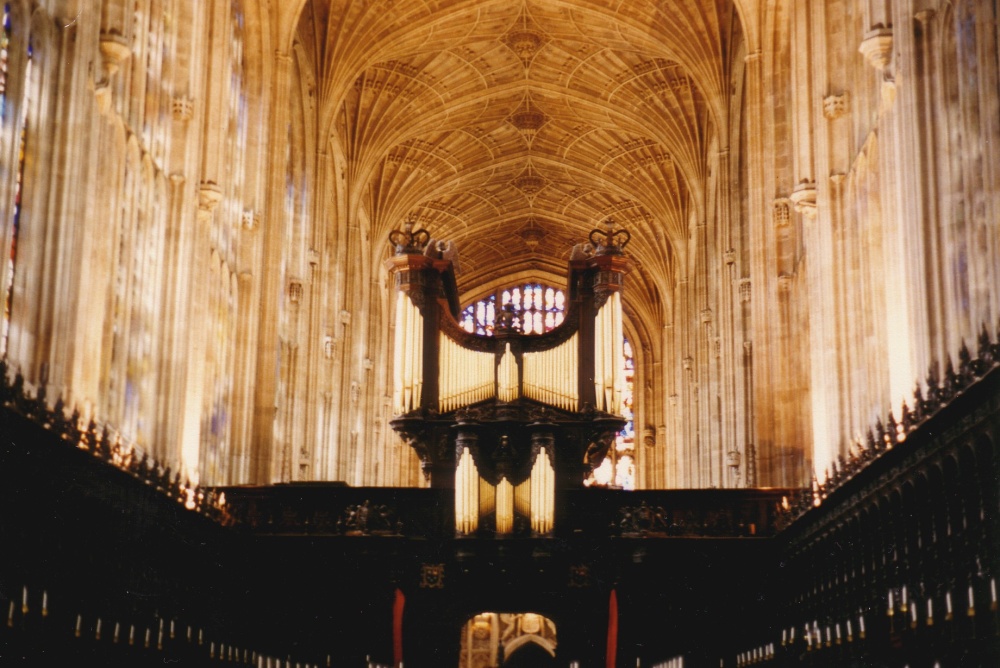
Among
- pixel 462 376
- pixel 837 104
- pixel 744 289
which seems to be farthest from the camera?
pixel 744 289

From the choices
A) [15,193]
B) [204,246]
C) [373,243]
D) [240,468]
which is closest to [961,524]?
[15,193]

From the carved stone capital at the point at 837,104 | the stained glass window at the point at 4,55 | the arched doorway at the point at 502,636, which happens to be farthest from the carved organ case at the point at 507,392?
the arched doorway at the point at 502,636

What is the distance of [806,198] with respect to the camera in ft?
76.1

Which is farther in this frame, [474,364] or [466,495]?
[474,364]

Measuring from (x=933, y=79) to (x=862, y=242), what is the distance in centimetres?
484

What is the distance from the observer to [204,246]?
77.2 feet

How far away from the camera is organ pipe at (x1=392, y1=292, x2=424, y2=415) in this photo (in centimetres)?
2702

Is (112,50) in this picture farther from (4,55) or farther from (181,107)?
(181,107)

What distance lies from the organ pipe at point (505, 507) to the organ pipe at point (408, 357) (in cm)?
381

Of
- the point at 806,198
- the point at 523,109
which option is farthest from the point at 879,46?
the point at 523,109

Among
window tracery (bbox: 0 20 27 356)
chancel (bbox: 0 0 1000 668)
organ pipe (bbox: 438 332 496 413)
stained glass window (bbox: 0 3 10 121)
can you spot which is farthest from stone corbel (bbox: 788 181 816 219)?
stained glass window (bbox: 0 3 10 121)

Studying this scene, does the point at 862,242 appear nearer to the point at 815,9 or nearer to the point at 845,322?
the point at 845,322

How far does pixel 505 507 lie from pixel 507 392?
4.30 metres

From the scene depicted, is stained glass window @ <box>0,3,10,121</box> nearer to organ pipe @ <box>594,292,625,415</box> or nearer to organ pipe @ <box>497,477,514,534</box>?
organ pipe @ <box>497,477,514,534</box>
